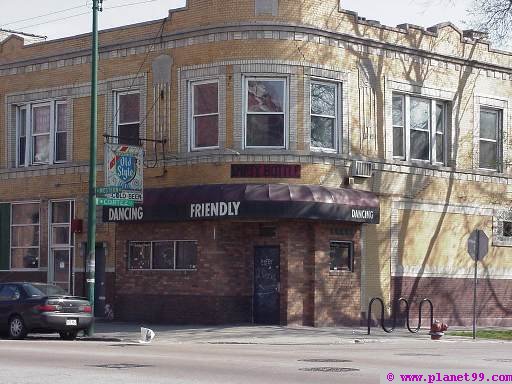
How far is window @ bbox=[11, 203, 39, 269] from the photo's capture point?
35.7m

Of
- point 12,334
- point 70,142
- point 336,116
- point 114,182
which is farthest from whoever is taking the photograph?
point 70,142

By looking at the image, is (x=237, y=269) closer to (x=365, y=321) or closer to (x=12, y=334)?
(x=365, y=321)

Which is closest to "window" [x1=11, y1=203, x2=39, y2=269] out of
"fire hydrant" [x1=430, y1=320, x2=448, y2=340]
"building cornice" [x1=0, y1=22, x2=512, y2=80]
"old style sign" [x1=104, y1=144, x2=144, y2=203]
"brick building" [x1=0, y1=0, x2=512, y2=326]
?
"brick building" [x1=0, y1=0, x2=512, y2=326]

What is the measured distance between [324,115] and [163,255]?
632 centimetres

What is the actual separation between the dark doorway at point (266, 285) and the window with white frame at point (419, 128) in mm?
5511

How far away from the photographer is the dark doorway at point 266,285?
100 ft

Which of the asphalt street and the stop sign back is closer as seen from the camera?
the asphalt street

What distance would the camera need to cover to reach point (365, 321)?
32000 mm

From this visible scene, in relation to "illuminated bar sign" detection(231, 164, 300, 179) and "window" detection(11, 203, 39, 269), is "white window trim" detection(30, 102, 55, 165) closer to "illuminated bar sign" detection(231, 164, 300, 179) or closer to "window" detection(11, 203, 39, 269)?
"window" detection(11, 203, 39, 269)

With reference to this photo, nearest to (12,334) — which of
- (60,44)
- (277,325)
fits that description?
(277,325)

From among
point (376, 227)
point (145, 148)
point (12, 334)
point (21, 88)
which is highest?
point (21, 88)

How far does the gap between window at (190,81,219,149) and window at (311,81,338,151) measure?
9.14 feet

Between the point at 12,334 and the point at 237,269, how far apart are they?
713 centimetres

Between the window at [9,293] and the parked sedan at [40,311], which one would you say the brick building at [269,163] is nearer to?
the parked sedan at [40,311]
